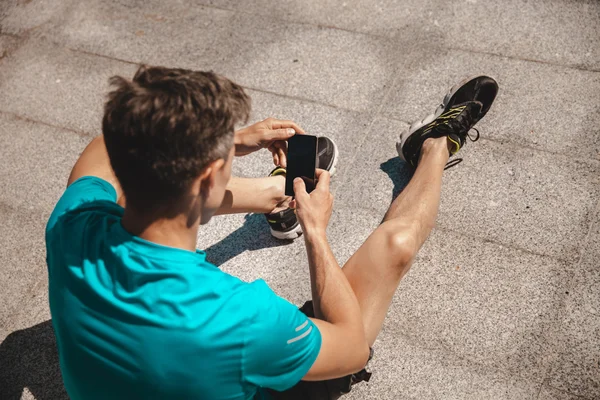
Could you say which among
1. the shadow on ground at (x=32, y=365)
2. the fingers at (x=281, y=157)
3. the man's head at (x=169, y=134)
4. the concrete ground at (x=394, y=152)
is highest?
the man's head at (x=169, y=134)

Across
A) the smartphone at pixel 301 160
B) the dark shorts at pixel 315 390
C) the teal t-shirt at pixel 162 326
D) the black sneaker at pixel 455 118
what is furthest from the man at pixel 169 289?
the black sneaker at pixel 455 118

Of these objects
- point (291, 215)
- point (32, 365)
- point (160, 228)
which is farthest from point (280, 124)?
point (32, 365)

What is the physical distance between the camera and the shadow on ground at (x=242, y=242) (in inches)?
124

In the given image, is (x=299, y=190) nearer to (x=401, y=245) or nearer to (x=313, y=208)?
(x=313, y=208)

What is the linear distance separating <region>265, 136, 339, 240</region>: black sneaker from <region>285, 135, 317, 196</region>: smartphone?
1.33ft

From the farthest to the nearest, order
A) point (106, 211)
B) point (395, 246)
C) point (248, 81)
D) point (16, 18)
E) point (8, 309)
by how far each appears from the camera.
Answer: point (16, 18), point (248, 81), point (8, 309), point (395, 246), point (106, 211)

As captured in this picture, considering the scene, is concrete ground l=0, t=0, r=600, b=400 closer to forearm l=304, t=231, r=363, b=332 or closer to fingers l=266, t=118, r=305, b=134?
fingers l=266, t=118, r=305, b=134

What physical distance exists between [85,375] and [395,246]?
138 centimetres

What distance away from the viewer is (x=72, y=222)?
5.83 ft

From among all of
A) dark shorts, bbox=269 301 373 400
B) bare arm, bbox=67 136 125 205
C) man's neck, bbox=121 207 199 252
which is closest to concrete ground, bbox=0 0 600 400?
dark shorts, bbox=269 301 373 400

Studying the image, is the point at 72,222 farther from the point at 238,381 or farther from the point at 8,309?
the point at 8,309

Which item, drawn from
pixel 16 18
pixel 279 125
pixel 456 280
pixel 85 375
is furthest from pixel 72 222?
pixel 16 18

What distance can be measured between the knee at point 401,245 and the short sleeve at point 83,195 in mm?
1192

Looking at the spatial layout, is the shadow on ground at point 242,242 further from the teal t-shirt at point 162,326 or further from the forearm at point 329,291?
the teal t-shirt at point 162,326
